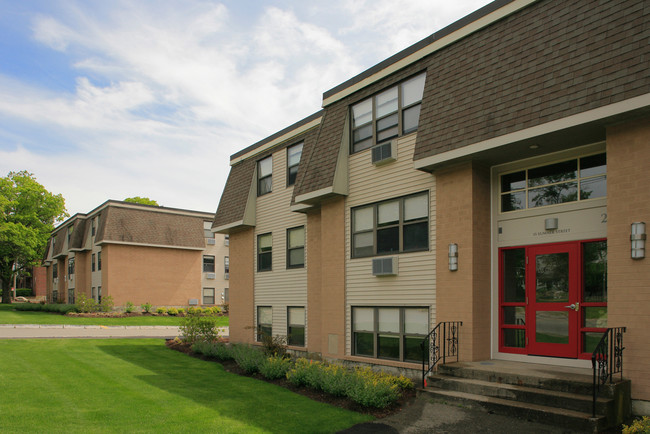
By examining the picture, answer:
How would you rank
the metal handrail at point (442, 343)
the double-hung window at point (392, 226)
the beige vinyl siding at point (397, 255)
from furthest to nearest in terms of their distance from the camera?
1. the double-hung window at point (392, 226)
2. the beige vinyl siding at point (397, 255)
3. the metal handrail at point (442, 343)

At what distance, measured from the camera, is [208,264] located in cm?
3916

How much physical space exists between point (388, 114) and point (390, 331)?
5372 mm

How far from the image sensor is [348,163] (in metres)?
13.0

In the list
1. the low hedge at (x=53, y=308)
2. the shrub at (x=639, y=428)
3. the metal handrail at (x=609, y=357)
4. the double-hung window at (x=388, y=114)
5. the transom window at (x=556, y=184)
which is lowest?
the low hedge at (x=53, y=308)

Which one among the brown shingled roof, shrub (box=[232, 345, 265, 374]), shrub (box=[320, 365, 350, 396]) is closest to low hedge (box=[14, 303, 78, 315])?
the brown shingled roof

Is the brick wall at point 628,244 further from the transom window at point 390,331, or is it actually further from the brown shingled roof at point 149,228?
the brown shingled roof at point 149,228

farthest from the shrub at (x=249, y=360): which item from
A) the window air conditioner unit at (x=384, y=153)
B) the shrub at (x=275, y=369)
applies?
the window air conditioner unit at (x=384, y=153)

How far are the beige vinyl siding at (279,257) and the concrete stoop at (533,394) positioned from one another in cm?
686

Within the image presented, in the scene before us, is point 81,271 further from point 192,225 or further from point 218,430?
point 218,430

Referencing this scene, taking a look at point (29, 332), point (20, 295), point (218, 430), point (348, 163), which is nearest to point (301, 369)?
point (218, 430)

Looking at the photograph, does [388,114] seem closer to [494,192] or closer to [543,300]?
[494,192]

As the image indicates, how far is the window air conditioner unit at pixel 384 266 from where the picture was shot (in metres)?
11.5

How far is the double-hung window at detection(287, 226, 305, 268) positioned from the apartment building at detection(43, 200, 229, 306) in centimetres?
2211

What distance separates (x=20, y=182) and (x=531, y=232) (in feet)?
163
